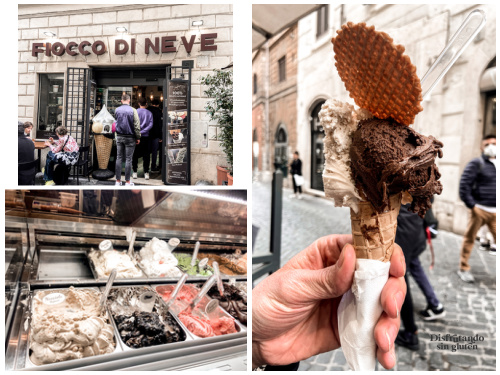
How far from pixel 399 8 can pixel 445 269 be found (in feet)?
11.5

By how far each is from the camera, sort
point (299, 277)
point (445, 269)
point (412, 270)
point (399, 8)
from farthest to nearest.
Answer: point (399, 8) < point (445, 269) < point (412, 270) < point (299, 277)

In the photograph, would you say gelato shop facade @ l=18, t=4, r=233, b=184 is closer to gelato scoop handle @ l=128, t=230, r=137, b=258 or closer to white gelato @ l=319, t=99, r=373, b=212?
gelato scoop handle @ l=128, t=230, r=137, b=258

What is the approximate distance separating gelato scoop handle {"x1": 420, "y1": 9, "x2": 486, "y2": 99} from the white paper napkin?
644 millimetres

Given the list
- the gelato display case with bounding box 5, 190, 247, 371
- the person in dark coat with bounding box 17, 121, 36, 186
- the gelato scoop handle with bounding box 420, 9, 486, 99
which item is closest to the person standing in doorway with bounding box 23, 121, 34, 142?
the person in dark coat with bounding box 17, 121, 36, 186

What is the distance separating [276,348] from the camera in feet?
4.83

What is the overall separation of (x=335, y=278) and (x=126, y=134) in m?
1.55

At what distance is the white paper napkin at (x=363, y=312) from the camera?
3.88 feet

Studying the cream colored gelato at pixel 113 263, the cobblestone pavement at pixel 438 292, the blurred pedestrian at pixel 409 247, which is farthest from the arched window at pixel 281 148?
the cream colored gelato at pixel 113 263

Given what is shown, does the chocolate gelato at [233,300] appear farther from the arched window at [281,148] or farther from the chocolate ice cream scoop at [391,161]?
→ the arched window at [281,148]

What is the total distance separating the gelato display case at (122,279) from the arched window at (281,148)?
13.1 ft

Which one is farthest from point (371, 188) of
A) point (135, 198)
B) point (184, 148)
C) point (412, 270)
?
point (412, 270)

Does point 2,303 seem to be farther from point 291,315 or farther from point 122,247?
point 291,315

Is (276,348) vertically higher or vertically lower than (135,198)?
lower

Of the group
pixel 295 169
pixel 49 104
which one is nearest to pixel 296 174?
pixel 295 169
